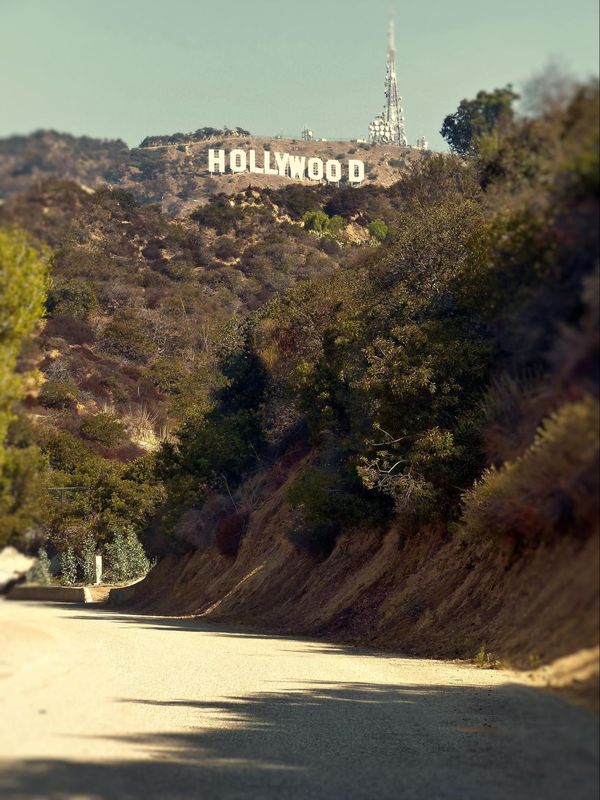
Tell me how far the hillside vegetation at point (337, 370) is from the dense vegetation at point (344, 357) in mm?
72

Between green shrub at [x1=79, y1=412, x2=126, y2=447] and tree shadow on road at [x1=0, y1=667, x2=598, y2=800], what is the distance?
5000 cm

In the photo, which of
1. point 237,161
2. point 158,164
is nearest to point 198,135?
point 237,161

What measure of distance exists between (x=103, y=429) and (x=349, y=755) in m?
59.1

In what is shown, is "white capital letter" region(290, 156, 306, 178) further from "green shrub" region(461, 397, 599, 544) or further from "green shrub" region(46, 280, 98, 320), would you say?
"green shrub" region(461, 397, 599, 544)

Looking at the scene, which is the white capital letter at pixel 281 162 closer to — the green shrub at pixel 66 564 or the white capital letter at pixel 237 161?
the white capital letter at pixel 237 161

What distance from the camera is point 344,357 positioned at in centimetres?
4547

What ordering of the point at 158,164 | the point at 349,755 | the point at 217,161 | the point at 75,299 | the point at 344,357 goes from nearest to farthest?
the point at 349,755 → the point at 344,357 → the point at 75,299 → the point at 158,164 → the point at 217,161

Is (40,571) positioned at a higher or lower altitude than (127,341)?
lower

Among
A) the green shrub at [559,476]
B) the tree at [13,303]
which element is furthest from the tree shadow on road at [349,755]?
the tree at [13,303]

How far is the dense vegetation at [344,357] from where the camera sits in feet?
45.4

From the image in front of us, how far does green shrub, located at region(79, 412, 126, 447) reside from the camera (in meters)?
71.2

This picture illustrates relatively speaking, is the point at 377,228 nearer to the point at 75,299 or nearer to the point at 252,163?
the point at 252,163

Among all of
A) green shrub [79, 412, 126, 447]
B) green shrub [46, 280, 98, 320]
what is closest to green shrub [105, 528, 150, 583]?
green shrub [79, 412, 126, 447]

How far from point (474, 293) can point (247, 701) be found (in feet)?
33.9
